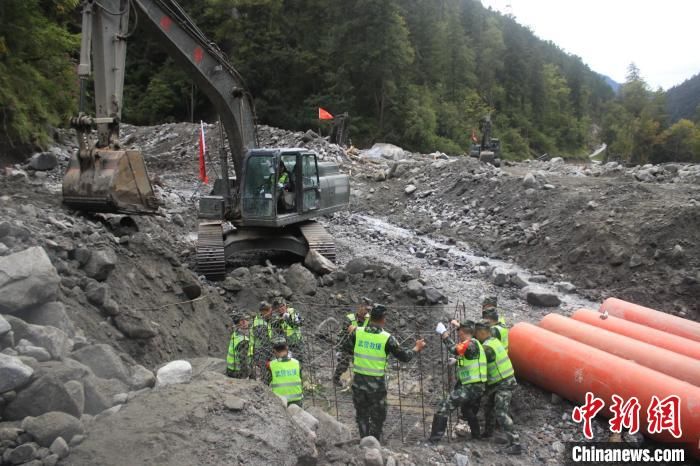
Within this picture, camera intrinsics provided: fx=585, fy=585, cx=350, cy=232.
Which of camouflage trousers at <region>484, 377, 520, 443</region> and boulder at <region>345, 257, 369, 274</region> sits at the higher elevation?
boulder at <region>345, 257, 369, 274</region>

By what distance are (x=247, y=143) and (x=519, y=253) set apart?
6.57 metres

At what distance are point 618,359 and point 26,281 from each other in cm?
578

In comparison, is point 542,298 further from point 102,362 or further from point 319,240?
point 102,362

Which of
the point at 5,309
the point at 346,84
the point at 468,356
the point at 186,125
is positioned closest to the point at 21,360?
the point at 5,309

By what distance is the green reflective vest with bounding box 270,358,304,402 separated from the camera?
535 centimetres

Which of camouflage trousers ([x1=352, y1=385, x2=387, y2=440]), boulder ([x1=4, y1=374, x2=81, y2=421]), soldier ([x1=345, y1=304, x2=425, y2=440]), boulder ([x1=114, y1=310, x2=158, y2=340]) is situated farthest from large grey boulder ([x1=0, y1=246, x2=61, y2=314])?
camouflage trousers ([x1=352, y1=385, x2=387, y2=440])

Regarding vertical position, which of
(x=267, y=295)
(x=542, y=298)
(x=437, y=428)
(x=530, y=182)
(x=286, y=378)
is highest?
(x=530, y=182)

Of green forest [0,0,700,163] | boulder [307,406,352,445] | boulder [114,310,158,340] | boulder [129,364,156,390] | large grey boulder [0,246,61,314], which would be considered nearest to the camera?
boulder [307,406,352,445]

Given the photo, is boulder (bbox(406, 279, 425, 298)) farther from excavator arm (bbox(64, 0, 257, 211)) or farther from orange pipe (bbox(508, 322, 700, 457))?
excavator arm (bbox(64, 0, 257, 211))

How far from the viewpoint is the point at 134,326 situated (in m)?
6.53

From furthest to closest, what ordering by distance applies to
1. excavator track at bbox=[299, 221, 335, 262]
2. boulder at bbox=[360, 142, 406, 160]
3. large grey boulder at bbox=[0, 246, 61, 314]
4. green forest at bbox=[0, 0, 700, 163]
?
green forest at bbox=[0, 0, 700, 163] → boulder at bbox=[360, 142, 406, 160] → excavator track at bbox=[299, 221, 335, 262] → large grey boulder at bbox=[0, 246, 61, 314]

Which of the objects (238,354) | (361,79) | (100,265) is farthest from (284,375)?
(361,79)

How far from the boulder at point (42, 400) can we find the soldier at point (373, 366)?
8.19 feet

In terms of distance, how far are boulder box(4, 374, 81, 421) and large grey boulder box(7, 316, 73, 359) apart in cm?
80
